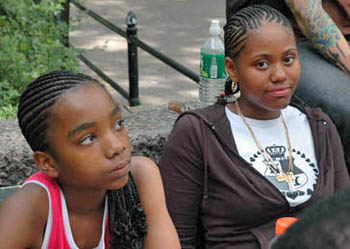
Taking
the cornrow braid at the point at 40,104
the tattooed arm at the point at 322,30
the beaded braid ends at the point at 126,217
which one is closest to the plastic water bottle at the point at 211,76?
the tattooed arm at the point at 322,30

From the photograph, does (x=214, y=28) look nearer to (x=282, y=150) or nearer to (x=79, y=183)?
(x=282, y=150)

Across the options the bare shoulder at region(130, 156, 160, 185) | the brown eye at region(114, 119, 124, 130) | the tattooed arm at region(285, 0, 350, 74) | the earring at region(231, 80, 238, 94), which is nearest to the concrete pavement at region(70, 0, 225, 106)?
the tattooed arm at region(285, 0, 350, 74)

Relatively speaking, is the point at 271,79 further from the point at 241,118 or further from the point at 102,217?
the point at 102,217

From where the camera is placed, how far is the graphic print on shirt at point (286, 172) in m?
2.50

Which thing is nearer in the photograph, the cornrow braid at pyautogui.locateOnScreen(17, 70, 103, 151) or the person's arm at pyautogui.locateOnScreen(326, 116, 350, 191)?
the cornrow braid at pyautogui.locateOnScreen(17, 70, 103, 151)

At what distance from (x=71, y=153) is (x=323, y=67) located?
1.40m

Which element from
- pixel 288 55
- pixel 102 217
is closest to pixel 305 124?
pixel 288 55

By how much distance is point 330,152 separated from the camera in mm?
2637

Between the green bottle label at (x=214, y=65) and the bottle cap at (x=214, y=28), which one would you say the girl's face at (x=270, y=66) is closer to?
the green bottle label at (x=214, y=65)

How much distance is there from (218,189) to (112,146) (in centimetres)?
66

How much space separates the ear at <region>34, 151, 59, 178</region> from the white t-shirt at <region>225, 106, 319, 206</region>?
76 centimetres

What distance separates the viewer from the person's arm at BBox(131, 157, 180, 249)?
219cm

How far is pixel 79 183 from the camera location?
206cm

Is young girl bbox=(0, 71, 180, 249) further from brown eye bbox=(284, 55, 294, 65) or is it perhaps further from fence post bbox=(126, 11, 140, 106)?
fence post bbox=(126, 11, 140, 106)
